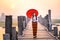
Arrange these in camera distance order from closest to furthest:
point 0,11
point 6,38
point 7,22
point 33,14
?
1. point 6,38
2. point 7,22
3. point 33,14
4. point 0,11

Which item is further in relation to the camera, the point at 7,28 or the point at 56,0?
the point at 56,0

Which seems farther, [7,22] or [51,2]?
[51,2]

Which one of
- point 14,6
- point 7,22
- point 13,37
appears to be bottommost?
point 13,37

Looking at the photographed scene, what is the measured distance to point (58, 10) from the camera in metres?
13.0

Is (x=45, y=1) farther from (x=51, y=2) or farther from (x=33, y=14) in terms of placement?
(x=33, y=14)

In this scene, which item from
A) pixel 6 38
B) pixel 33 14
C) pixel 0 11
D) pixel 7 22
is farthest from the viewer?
pixel 0 11

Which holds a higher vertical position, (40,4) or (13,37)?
(40,4)

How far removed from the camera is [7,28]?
9.68 ft

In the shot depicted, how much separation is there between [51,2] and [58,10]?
628mm

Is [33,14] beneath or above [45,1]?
beneath

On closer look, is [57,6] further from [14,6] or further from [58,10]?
[14,6]

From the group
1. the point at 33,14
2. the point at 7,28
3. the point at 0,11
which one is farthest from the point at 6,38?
the point at 0,11

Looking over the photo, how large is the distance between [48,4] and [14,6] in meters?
2.03

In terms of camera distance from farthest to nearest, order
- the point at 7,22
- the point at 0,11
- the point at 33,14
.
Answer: the point at 0,11 → the point at 33,14 → the point at 7,22
